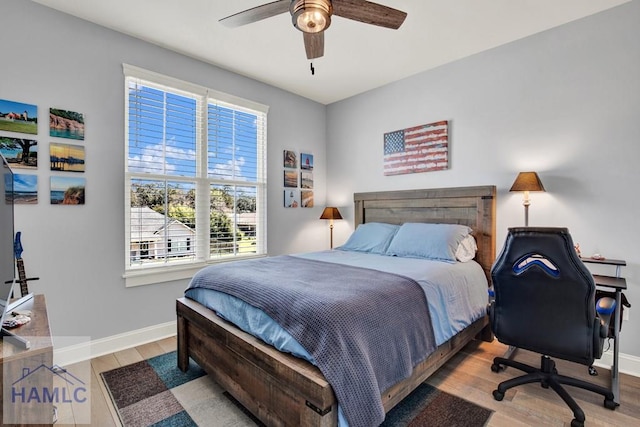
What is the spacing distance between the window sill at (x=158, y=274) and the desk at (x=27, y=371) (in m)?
1.42

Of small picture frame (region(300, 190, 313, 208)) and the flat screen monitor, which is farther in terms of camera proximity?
small picture frame (region(300, 190, 313, 208))

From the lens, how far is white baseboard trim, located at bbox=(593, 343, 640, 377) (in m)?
2.33

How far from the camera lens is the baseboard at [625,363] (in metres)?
2.33

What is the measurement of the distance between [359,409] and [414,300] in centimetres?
75

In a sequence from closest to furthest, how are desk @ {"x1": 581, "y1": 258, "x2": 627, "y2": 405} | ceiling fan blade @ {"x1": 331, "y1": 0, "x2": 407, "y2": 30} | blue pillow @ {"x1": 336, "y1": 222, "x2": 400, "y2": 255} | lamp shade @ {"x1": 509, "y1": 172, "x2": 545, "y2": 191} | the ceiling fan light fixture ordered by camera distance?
the ceiling fan light fixture, ceiling fan blade @ {"x1": 331, "y1": 0, "x2": 407, "y2": 30}, desk @ {"x1": 581, "y1": 258, "x2": 627, "y2": 405}, lamp shade @ {"x1": 509, "y1": 172, "x2": 545, "y2": 191}, blue pillow @ {"x1": 336, "y1": 222, "x2": 400, "y2": 255}

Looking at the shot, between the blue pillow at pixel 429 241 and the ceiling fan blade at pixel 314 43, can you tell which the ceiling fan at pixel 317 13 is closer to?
the ceiling fan blade at pixel 314 43

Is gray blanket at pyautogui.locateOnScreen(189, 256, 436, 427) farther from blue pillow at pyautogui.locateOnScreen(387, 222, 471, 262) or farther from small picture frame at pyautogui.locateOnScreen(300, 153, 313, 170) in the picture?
small picture frame at pyautogui.locateOnScreen(300, 153, 313, 170)

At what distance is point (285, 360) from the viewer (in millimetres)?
1495

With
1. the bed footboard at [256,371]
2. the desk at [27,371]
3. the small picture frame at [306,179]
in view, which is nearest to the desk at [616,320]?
the bed footboard at [256,371]

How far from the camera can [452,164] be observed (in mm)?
3355

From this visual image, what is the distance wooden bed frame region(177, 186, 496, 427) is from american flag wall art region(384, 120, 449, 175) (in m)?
0.35

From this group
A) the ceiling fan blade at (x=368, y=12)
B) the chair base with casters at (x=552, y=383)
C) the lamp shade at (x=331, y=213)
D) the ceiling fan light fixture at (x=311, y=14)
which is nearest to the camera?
the ceiling fan light fixture at (x=311, y=14)

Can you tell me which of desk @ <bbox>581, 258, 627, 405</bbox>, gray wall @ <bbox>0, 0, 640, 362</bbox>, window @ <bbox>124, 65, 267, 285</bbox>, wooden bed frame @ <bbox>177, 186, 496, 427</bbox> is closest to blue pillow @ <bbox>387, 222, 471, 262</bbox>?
wooden bed frame @ <bbox>177, 186, 496, 427</bbox>

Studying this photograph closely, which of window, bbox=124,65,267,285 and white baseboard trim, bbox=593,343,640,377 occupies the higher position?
window, bbox=124,65,267,285
